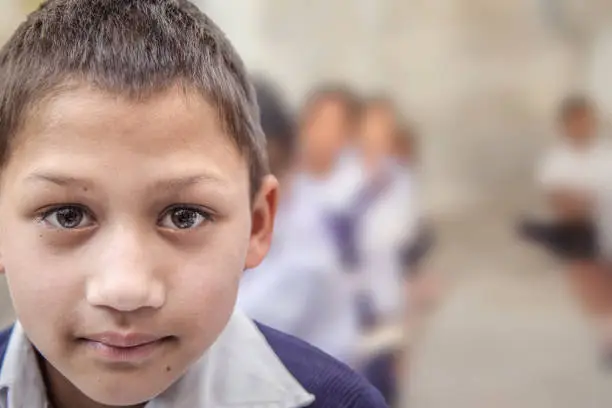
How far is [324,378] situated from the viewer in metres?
0.55

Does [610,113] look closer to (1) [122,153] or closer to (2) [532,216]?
(2) [532,216]

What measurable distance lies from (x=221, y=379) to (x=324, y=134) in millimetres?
1002

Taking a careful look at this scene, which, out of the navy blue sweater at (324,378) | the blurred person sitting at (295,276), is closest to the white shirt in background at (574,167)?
the blurred person sitting at (295,276)

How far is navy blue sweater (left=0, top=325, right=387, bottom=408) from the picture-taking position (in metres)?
0.55

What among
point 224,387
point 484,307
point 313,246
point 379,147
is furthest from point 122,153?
point 484,307

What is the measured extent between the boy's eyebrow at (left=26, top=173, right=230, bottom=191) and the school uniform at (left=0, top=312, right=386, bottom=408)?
0.50 feet

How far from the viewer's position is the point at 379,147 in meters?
1.59

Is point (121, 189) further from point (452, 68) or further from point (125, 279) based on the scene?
point (452, 68)

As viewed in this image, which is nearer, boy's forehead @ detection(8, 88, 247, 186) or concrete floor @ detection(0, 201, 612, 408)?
boy's forehead @ detection(8, 88, 247, 186)

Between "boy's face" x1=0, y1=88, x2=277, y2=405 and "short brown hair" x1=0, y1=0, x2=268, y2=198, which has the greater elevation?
"short brown hair" x1=0, y1=0, x2=268, y2=198

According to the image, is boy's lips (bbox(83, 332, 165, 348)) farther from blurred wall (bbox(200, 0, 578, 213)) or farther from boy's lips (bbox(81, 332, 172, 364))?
blurred wall (bbox(200, 0, 578, 213))

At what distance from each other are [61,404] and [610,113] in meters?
1.43

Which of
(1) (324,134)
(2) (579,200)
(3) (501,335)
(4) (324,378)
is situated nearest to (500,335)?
(3) (501,335)

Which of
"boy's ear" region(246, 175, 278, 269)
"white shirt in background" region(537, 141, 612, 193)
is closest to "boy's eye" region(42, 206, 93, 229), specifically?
"boy's ear" region(246, 175, 278, 269)
